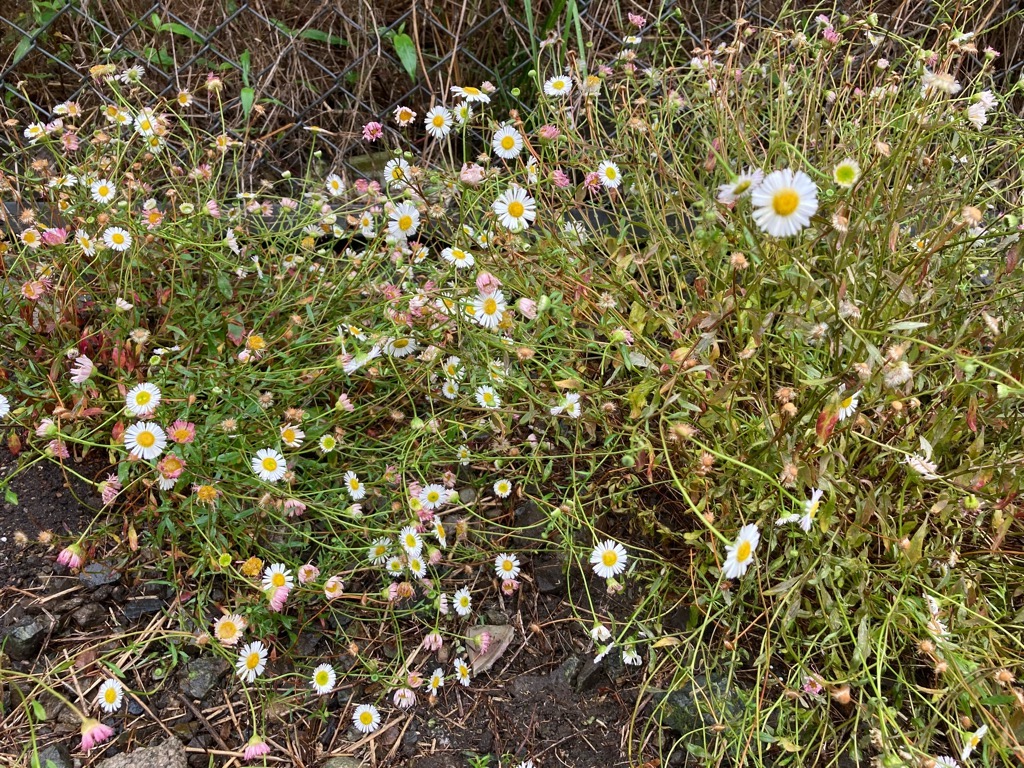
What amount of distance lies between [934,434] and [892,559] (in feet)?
0.77

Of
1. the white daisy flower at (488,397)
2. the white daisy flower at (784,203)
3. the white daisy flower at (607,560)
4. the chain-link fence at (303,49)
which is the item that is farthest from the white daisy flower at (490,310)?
the chain-link fence at (303,49)

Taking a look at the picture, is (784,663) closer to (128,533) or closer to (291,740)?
(291,740)

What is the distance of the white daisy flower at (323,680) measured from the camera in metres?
1.50

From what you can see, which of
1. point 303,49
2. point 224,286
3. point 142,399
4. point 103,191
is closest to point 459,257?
point 224,286

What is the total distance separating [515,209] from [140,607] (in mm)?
1068

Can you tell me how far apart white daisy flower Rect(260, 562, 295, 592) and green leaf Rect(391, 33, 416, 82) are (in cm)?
156

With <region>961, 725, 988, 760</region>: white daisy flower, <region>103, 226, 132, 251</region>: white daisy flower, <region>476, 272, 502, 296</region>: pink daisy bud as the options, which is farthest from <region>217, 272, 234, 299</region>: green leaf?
<region>961, 725, 988, 760</region>: white daisy flower

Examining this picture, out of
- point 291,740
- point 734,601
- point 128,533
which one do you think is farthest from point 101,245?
point 734,601

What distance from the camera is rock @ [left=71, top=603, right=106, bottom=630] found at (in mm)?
1536

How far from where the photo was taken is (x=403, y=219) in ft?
5.77

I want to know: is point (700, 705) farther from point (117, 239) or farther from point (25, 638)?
point (117, 239)

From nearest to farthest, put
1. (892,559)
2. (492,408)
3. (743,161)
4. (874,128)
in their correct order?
1. (892,559)
2. (492,408)
3. (874,128)
4. (743,161)

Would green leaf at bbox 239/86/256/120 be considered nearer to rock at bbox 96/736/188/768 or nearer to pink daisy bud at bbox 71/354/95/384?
pink daisy bud at bbox 71/354/95/384

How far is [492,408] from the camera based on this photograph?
1564 millimetres
